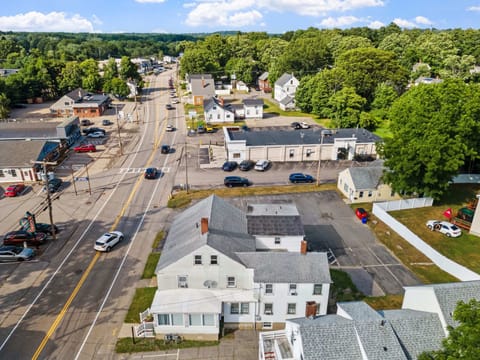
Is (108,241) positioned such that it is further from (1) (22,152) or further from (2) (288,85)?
(2) (288,85)

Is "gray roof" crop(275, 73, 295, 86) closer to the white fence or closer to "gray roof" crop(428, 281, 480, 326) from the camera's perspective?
the white fence

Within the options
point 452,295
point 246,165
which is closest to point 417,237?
point 452,295

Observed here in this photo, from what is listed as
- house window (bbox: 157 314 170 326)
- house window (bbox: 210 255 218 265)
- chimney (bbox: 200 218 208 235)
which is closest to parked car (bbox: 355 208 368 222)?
chimney (bbox: 200 218 208 235)

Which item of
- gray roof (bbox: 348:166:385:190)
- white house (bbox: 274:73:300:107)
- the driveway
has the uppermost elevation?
white house (bbox: 274:73:300:107)

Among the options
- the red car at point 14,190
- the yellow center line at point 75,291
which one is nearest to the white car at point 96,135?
the red car at point 14,190

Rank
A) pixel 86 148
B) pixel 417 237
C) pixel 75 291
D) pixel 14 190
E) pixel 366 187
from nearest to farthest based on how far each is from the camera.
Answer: pixel 75 291 → pixel 417 237 → pixel 366 187 → pixel 14 190 → pixel 86 148

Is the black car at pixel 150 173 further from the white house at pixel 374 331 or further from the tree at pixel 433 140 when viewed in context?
the white house at pixel 374 331

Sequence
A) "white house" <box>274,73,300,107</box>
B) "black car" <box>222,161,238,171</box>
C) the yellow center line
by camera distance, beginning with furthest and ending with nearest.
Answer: "white house" <box>274,73,300,107</box> < "black car" <box>222,161,238,171</box> < the yellow center line
